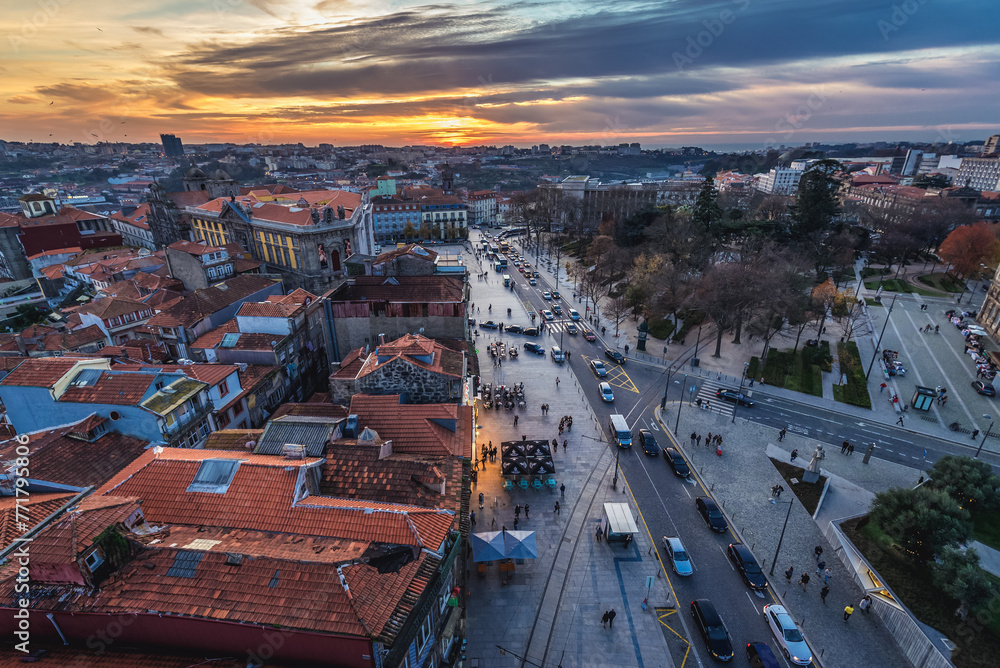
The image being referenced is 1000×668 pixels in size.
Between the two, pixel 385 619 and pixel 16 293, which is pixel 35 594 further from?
pixel 16 293

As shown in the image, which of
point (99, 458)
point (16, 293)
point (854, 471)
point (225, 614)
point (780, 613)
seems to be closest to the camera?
point (225, 614)

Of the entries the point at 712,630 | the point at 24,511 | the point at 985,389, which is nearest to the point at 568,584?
the point at 712,630

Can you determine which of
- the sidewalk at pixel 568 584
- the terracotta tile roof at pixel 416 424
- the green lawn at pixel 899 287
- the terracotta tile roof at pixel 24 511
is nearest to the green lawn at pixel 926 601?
the sidewalk at pixel 568 584

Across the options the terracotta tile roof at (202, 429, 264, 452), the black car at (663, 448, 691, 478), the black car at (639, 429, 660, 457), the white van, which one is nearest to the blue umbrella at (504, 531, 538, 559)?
the white van

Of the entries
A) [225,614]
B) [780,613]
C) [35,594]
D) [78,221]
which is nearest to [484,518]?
[780,613]

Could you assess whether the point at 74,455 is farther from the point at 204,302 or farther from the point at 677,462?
the point at 677,462

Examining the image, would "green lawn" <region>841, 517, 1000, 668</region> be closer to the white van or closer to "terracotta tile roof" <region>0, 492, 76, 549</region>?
the white van
